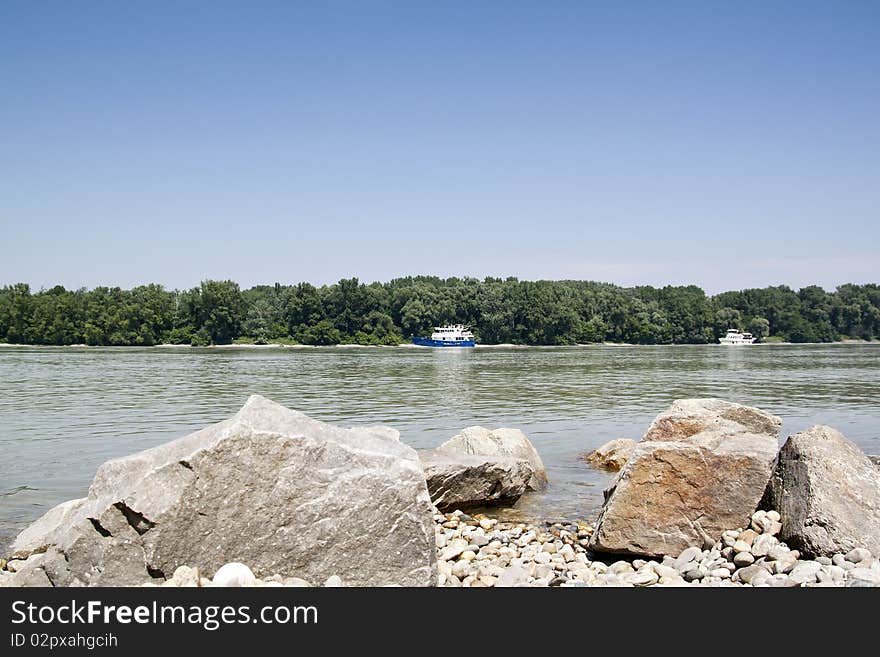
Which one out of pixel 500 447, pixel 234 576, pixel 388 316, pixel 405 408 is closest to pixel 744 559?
pixel 234 576

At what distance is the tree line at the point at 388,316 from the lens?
12375 centimetres

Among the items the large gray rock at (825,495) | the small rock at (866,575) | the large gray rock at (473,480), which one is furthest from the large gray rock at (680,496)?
the large gray rock at (473,480)

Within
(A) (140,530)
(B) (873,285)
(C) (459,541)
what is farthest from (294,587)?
(B) (873,285)

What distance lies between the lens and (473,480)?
512 inches

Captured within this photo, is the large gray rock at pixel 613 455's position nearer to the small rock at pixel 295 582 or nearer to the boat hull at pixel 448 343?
the small rock at pixel 295 582

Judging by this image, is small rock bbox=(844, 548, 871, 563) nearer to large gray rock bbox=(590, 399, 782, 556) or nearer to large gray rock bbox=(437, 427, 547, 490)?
large gray rock bbox=(590, 399, 782, 556)

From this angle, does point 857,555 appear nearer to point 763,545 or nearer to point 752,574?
point 763,545

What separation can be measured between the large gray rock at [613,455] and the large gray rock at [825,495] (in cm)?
754

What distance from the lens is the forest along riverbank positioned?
269 inches

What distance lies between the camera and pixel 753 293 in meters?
171

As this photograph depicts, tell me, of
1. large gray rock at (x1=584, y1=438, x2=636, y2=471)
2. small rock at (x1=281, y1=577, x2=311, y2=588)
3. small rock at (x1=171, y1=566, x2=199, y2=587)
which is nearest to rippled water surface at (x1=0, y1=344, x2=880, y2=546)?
large gray rock at (x1=584, y1=438, x2=636, y2=471)

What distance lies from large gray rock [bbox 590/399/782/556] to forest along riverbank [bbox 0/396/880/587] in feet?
0.06

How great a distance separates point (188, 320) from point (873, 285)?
151m
